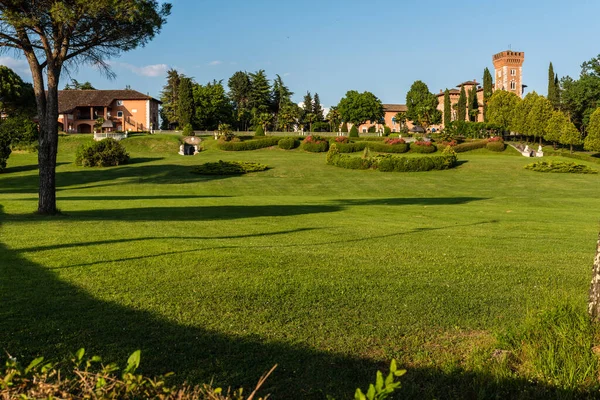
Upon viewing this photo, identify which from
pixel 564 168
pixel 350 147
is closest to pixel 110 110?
pixel 350 147

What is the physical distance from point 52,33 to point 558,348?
55.7 feet

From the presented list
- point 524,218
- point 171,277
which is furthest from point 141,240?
point 524,218

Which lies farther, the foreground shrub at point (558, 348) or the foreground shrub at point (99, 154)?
the foreground shrub at point (99, 154)

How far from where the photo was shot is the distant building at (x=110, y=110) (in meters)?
80.7

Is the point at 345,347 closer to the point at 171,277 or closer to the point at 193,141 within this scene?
the point at 171,277

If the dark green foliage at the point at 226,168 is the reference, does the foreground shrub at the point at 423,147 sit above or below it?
above

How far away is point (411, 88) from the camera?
121500 millimetres

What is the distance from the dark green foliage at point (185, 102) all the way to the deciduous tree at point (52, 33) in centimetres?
6801

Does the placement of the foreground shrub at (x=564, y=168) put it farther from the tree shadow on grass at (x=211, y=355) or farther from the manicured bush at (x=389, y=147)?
the tree shadow on grass at (x=211, y=355)

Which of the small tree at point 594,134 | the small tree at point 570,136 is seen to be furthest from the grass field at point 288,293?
the small tree at point 570,136

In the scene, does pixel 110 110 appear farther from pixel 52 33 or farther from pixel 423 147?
pixel 52 33

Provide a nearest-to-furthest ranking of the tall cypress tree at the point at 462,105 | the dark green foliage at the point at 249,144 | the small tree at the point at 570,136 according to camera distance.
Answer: the dark green foliage at the point at 249,144 → the small tree at the point at 570,136 → the tall cypress tree at the point at 462,105

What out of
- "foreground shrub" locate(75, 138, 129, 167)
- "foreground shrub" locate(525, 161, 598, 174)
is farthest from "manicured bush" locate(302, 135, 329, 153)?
"foreground shrub" locate(525, 161, 598, 174)

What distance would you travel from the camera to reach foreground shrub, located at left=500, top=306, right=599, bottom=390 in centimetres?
409
